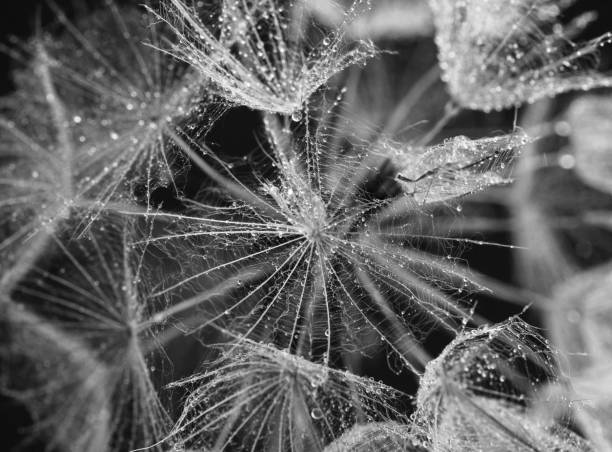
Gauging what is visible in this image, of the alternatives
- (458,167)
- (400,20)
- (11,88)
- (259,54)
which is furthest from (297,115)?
(11,88)

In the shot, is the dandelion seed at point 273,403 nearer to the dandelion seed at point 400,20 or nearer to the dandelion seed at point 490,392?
the dandelion seed at point 490,392

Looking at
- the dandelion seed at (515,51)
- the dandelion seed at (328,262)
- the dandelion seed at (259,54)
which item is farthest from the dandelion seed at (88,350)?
the dandelion seed at (515,51)

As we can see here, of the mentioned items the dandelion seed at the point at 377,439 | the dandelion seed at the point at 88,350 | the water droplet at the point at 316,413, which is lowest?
the dandelion seed at the point at 377,439

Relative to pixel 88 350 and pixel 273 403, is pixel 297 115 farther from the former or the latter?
pixel 88 350

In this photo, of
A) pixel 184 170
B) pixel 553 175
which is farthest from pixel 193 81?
pixel 553 175

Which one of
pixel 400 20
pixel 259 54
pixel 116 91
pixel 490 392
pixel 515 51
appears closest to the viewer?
pixel 490 392

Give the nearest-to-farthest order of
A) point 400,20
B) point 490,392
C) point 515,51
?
point 490,392 → point 515,51 → point 400,20

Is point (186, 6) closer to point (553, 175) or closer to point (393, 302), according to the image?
point (393, 302)
